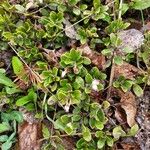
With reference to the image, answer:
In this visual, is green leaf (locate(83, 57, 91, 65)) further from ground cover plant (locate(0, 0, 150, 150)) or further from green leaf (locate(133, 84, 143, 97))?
green leaf (locate(133, 84, 143, 97))

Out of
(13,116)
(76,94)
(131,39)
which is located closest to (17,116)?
(13,116)

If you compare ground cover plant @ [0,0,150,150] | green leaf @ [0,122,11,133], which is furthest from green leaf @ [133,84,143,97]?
green leaf @ [0,122,11,133]

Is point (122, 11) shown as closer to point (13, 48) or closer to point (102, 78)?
point (102, 78)

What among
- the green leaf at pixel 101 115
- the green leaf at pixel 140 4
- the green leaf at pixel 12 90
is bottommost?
the green leaf at pixel 101 115

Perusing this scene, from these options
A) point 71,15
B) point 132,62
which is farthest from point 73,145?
point 71,15

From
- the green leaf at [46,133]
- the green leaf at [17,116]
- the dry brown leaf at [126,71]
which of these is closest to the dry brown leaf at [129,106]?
the dry brown leaf at [126,71]

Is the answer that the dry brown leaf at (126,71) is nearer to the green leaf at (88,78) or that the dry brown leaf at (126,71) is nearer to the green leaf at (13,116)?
the green leaf at (88,78)

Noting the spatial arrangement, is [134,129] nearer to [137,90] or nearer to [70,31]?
[137,90]
